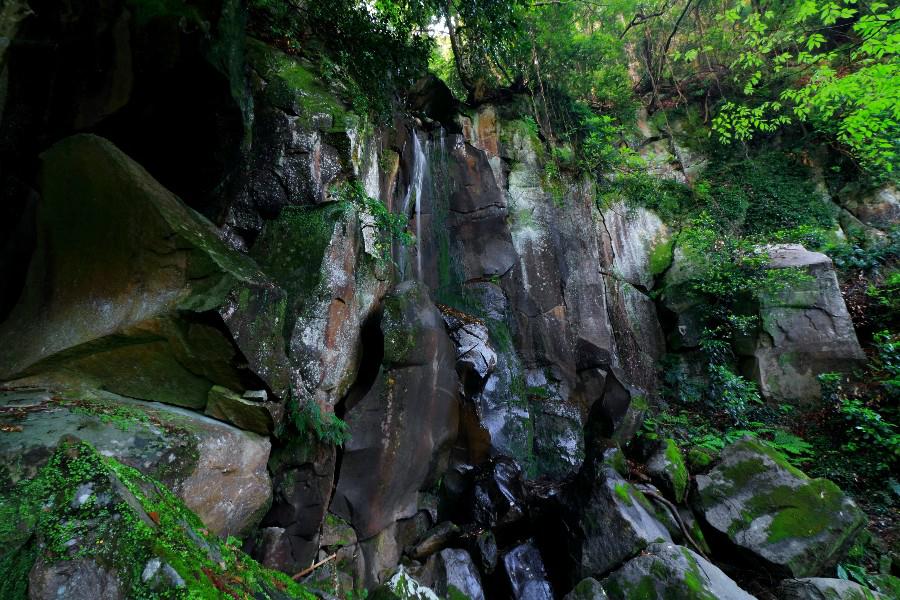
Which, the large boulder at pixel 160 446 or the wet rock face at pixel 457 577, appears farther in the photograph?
the wet rock face at pixel 457 577

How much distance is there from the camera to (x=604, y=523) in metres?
5.60

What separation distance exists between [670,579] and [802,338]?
8162 mm

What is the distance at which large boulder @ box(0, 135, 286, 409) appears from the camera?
3.73m

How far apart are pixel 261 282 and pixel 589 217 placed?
33.0ft

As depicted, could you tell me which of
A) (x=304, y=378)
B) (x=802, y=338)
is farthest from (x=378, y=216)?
(x=802, y=338)

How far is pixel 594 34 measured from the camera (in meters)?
12.7

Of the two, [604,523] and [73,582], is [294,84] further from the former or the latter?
[604,523]

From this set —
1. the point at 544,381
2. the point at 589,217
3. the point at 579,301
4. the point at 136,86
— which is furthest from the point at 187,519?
the point at 589,217

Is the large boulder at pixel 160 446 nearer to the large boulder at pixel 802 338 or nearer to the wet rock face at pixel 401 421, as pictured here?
the wet rock face at pixel 401 421

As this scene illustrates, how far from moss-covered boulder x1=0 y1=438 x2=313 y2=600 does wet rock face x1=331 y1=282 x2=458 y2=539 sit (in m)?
4.07

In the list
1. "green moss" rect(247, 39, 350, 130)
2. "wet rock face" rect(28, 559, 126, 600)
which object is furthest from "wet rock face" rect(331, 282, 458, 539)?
A: "wet rock face" rect(28, 559, 126, 600)

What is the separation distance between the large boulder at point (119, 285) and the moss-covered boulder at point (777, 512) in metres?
7.15

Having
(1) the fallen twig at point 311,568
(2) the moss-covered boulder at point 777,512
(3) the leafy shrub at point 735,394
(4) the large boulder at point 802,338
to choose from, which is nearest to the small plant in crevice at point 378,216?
(1) the fallen twig at point 311,568

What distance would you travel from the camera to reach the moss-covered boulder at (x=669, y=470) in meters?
6.86
